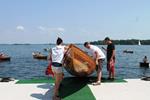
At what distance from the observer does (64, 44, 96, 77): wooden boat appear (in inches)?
437

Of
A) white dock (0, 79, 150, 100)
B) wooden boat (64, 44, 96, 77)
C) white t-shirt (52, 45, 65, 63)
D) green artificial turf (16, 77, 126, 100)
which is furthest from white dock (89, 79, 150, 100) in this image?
white t-shirt (52, 45, 65, 63)

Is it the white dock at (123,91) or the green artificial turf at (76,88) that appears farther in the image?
the white dock at (123,91)

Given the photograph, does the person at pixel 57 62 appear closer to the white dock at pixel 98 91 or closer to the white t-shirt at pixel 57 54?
the white t-shirt at pixel 57 54

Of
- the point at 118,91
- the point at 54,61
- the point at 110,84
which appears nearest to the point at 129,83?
the point at 110,84

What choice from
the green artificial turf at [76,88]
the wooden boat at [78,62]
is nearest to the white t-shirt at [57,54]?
the green artificial turf at [76,88]

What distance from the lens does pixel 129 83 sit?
1221cm

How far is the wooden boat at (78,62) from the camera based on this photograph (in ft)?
36.4

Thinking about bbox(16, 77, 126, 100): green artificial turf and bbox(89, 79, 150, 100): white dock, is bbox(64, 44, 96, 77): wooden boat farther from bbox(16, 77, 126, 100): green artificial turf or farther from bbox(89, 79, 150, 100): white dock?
bbox(89, 79, 150, 100): white dock

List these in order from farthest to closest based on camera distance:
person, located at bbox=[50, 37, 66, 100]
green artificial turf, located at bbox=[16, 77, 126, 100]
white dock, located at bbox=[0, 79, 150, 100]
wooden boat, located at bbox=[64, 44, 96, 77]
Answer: wooden boat, located at bbox=[64, 44, 96, 77] → white dock, located at bbox=[0, 79, 150, 100] → green artificial turf, located at bbox=[16, 77, 126, 100] → person, located at bbox=[50, 37, 66, 100]

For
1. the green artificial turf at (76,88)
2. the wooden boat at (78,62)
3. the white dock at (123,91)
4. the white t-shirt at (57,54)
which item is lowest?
the white dock at (123,91)

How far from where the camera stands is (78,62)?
37.2 feet

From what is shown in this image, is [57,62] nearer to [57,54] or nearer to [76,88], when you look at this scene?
[57,54]

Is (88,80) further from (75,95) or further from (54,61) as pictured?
(54,61)

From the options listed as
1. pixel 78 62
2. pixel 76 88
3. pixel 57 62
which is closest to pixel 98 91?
pixel 76 88
